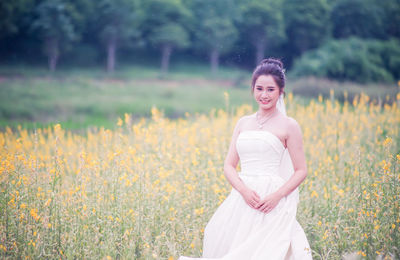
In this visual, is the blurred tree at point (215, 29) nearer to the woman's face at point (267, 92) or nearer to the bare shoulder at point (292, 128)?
the woman's face at point (267, 92)

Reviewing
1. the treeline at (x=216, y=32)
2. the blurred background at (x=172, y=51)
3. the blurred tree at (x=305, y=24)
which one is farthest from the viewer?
the blurred tree at (x=305, y=24)

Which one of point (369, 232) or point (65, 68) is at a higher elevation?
point (65, 68)

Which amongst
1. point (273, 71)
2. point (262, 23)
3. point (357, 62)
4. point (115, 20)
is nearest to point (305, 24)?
point (262, 23)

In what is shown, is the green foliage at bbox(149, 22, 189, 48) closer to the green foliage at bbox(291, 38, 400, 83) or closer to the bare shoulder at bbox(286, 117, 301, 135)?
the green foliage at bbox(291, 38, 400, 83)

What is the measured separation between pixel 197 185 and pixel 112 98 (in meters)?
16.1

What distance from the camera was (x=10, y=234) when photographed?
124 inches

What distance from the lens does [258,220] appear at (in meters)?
2.94

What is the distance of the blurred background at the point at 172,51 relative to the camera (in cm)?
1797

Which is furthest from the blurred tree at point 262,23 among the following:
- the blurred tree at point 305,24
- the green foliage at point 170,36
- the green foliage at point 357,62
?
the green foliage at point 357,62

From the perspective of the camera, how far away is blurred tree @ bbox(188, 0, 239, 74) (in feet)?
108

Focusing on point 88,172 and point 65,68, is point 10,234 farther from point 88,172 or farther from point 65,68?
point 65,68

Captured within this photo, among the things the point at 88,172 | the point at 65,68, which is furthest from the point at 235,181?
the point at 65,68

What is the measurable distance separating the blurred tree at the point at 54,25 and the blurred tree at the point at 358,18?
23.2 meters

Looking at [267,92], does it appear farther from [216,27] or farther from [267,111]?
[216,27]
